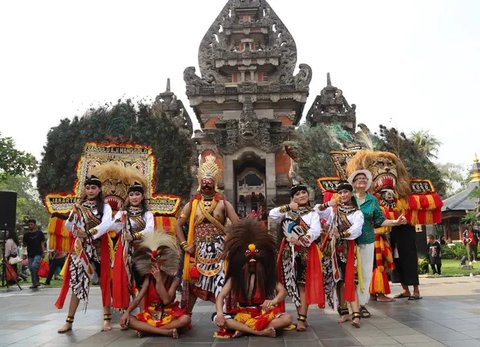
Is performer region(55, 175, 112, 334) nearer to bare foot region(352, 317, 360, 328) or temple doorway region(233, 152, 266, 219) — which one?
bare foot region(352, 317, 360, 328)

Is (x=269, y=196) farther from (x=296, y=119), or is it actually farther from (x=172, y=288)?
(x=172, y=288)

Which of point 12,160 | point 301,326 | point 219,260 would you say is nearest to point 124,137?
point 12,160

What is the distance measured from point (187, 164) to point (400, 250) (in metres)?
15.3

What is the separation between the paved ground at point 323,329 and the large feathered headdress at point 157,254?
78 cm

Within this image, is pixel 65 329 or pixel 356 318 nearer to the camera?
pixel 356 318

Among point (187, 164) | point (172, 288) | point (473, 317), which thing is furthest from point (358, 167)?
point (187, 164)

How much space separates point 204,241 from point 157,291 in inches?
33.2

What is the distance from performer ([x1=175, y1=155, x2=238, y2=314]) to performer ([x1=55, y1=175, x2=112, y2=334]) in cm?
96

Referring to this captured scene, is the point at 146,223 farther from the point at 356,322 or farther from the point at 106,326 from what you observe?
the point at 356,322

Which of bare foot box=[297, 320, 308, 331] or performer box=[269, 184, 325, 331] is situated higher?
performer box=[269, 184, 325, 331]

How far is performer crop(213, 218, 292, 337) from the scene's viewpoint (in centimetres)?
496

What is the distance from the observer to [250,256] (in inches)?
202

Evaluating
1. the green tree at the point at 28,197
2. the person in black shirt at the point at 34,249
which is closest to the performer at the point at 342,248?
the person in black shirt at the point at 34,249

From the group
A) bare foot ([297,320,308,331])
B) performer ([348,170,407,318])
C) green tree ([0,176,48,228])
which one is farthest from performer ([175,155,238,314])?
green tree ([0,176,48,228])
